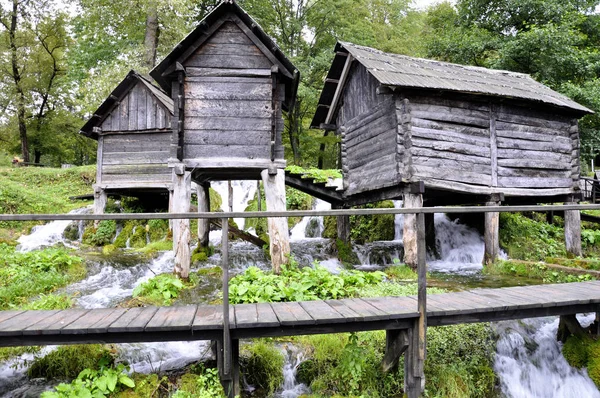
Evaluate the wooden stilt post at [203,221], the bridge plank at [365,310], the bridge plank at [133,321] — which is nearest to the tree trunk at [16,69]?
the wooden stilt post at [203,221]

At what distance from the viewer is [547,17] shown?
18.7 metres

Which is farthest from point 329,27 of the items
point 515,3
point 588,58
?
point 588,58

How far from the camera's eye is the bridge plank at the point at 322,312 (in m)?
3.99

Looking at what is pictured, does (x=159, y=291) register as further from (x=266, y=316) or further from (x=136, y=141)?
(x=136, y=141)

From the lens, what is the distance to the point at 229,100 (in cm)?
866

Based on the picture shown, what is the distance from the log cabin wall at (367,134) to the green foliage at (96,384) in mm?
7545

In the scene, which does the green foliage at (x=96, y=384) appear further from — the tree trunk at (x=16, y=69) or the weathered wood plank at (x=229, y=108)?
the tree trunk at (x=16, y=69)

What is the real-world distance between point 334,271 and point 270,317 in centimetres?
658

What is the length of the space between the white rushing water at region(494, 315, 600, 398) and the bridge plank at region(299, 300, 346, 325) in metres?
2.58

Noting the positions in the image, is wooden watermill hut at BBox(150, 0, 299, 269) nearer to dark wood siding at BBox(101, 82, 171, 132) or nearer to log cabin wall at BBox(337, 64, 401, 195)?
log cabin wall at BBox(337, 64, 401, 195)

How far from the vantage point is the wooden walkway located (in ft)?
12.5

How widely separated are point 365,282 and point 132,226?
10.00m

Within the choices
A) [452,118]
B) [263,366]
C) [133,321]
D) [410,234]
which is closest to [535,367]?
[263,366]

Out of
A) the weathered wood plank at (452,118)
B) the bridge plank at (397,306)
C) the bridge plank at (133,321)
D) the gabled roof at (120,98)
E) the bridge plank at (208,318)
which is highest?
the gabled roof at (120,98)
